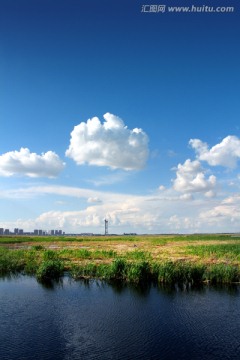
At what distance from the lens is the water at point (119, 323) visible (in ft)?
44.4

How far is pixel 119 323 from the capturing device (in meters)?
17.1

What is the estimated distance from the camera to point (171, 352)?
13.6 metres

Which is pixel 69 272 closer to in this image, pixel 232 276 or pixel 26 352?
pixel 232 276

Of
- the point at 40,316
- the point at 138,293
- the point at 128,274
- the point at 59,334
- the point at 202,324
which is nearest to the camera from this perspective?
the point at 59,334

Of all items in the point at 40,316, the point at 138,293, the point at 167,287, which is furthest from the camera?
the point at 167,287

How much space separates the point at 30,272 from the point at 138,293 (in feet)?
46.1

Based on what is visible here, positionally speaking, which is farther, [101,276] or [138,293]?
[101,276]

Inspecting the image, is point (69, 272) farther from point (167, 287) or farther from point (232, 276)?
point (232, 276)

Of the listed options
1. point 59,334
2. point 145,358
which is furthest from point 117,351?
point 59,334

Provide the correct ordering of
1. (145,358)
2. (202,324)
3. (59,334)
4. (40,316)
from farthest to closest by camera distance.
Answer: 1. (40,316)
2. (202,324)
3. (59,334)
4. (145,358)

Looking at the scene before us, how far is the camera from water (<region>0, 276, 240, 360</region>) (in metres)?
13.5

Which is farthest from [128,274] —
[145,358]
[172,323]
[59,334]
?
[145,358]

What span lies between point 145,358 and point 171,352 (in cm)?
129

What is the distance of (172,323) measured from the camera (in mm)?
17156
